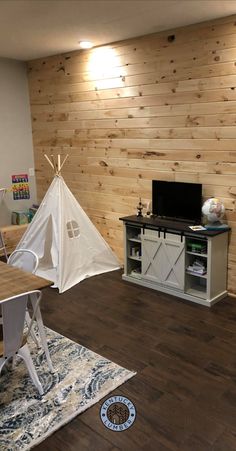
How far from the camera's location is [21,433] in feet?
6.90

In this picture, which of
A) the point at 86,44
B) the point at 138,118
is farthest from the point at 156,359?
the point at 86,44

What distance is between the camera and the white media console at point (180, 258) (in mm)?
3555

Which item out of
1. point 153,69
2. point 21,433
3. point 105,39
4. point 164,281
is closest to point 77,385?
point 21,433

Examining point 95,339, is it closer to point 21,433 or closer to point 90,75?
point 21,433

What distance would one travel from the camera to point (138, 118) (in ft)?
13.8

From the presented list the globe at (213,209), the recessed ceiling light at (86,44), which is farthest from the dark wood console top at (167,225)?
the recessed ceiling light at (86,44)

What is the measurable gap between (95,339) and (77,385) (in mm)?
586

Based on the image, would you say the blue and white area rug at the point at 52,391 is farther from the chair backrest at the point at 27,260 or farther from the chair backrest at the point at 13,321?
the chair backrest at the point at 27,260

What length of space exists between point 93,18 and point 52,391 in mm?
3004

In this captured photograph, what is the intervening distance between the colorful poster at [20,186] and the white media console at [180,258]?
212 centimetres

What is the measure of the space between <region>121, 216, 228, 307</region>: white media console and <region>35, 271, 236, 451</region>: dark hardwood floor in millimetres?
123

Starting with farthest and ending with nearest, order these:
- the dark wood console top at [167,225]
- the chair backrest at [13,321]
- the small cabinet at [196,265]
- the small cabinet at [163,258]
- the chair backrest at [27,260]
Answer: the small cabinet at [163,258] → the small cabinet at [196,265] → the dark wood console top at [167,225] → the chair backrest at [27,260] → the chair backrest at [13,321]

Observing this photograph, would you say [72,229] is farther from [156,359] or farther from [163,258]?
[156,359]
